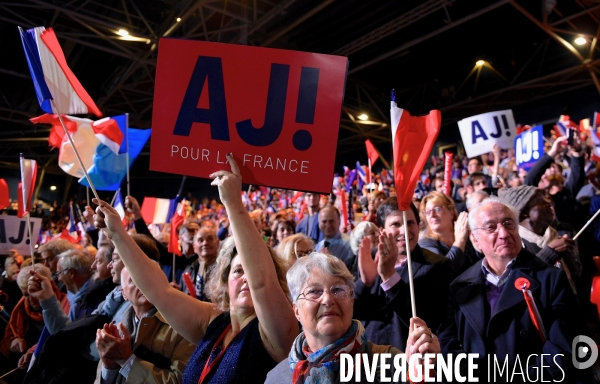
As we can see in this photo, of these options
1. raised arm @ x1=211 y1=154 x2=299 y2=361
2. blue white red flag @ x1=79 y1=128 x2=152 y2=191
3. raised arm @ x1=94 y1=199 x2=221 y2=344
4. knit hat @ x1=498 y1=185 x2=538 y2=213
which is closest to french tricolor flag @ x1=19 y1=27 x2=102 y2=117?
raised arm @ x1=94 y1=199 x2=221 y2=344

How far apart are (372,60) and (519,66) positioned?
14.9ft

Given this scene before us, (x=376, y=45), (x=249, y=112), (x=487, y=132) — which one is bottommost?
(x=249, y=112)

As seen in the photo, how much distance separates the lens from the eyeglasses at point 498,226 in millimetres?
2207

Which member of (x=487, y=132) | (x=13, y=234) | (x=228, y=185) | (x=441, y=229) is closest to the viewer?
(x=228, y=185)

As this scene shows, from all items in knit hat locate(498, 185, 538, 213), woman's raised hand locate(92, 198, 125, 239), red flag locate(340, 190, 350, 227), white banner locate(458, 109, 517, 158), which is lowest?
woman's raised hand locate(92, 198, 125, 239)

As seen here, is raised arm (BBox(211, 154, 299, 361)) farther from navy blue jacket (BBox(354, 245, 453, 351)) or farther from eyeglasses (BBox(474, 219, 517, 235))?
eyeglasses (BBox(474, 219, 517, 235))

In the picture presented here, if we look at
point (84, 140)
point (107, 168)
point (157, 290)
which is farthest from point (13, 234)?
point (157, 290)

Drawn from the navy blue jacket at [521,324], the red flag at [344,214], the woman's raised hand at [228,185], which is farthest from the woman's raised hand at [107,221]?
the red flag at [344,214]

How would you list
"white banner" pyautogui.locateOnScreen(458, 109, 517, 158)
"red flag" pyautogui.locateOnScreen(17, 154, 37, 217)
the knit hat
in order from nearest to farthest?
the knit hat, "red flag" pyautogui.locateOnScreen(17, 154, 37, 217), "white banner" pyautogui.locateOnScreen(458, 109, 517, 158)

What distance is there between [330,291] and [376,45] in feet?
39.4

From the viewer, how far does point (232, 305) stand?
1941 millimetres

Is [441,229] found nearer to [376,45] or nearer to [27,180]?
[27,180]

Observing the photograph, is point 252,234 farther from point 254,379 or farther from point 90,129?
point 90,129

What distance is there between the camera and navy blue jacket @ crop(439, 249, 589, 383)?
188 cm
